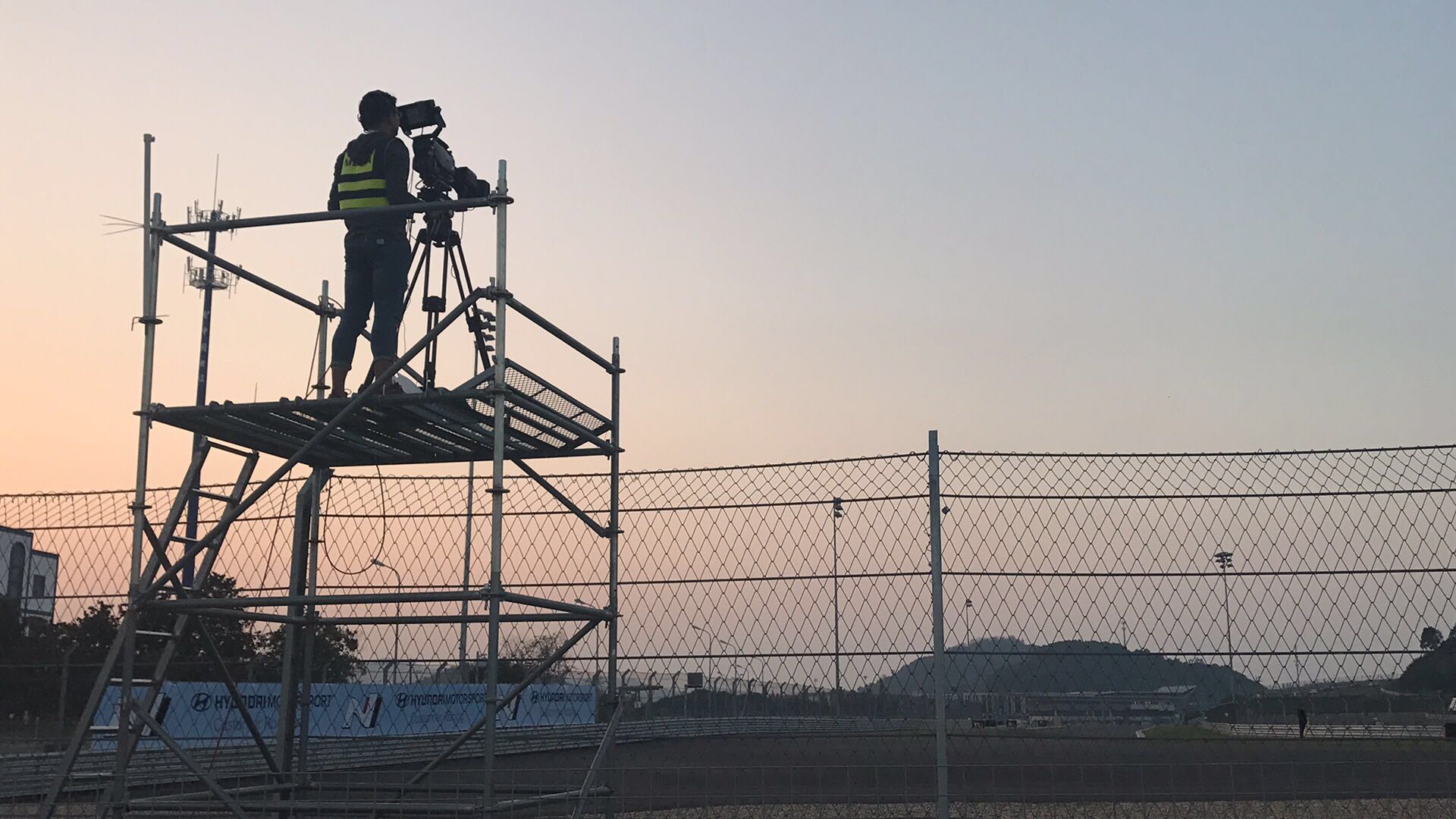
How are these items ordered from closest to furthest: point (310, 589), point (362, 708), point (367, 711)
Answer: point (310, 589) < point (362, 708) < point (367, 711)

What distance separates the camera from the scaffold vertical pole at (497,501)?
659cm

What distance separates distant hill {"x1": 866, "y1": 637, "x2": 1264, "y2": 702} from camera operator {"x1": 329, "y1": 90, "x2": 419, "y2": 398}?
12.1 feet

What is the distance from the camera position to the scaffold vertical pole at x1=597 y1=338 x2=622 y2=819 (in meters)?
8.42

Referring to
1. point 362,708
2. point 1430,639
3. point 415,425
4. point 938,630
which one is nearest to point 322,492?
point 415,425

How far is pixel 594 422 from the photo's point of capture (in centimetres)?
894

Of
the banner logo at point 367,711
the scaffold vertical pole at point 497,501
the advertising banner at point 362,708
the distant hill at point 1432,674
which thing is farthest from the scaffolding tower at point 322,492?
the banner logo at point 367,711

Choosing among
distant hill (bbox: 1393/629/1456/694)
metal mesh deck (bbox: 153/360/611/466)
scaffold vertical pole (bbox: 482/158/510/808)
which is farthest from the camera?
distant hill (bbox: 1393/629/1456/694)

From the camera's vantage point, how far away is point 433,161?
7.86 metres

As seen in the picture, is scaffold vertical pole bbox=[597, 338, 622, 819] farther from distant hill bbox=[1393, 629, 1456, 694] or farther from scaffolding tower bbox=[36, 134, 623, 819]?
distant hill bbox=[1393, 629, 1456, 694]

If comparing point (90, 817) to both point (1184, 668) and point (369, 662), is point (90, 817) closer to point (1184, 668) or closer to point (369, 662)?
point (369, 662)

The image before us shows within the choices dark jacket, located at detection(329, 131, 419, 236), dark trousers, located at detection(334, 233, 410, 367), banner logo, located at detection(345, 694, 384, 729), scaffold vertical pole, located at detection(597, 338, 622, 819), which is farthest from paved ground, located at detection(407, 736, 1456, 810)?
dark jacket, located at detection(329, 131, 419, 236)

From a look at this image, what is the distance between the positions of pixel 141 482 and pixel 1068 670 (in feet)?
18.2

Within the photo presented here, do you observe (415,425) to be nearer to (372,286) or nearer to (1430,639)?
(372,286)

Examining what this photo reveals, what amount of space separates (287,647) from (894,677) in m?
4.16
